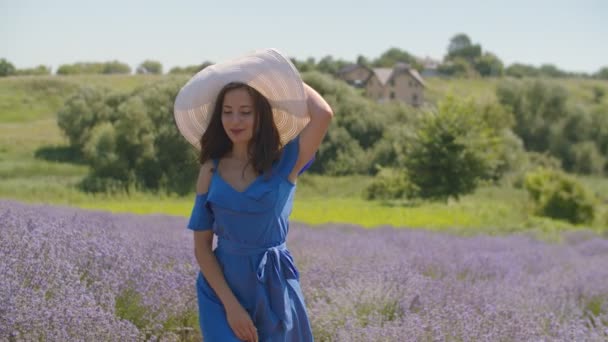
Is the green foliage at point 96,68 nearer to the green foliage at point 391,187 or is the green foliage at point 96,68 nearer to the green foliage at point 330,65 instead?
the green foliage at point 391,187

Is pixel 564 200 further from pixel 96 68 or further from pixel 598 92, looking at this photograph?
pixel 598 92

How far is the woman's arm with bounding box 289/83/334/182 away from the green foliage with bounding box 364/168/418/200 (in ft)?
80.3

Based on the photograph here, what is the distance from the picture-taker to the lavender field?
2363 mm

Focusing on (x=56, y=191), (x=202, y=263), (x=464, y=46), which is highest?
(x=464, y=46)

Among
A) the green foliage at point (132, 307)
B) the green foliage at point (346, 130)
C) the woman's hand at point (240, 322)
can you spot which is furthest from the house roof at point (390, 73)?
the woman's hand at point (240, 322)

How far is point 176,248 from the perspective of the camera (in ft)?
13.6

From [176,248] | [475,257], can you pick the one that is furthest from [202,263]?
[475,257]

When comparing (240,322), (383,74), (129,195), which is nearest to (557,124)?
(383,74)

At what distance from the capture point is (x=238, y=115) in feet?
6.98

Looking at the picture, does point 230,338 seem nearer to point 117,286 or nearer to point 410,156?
point 117,286

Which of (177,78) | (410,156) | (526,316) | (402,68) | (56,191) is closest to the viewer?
(526,316)

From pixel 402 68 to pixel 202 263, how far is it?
52.5 metres

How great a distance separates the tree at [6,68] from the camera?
1751cm

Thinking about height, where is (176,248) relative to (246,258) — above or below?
below
